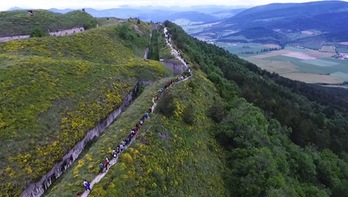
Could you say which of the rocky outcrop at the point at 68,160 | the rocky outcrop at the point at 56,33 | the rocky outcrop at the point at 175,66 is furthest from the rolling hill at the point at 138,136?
the rocky outcrop at the point at 56,33

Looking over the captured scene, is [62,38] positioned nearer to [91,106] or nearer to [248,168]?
[91,106]

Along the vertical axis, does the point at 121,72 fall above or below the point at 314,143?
above

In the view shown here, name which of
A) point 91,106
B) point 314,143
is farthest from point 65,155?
point 314,143

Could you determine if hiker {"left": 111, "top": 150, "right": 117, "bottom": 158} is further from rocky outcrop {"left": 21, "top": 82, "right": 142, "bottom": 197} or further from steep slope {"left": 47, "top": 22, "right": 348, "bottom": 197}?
rocky outcrop {"left": 21, "top": 82, "right": 142, "bottom": 197}

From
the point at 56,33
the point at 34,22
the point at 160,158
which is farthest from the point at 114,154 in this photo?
the point at 34,22

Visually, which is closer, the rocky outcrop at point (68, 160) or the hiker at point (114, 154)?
the rocky outcrop at point (68, 160)

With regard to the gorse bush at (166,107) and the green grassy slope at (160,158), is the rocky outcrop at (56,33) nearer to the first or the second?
the green grassy slope at (160,158)
